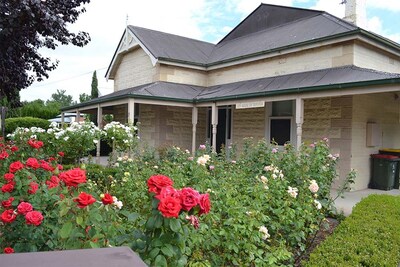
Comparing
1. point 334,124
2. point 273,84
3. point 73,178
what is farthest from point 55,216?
point 273,84

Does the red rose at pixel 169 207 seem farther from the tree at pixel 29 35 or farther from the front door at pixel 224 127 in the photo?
the front door at pixel 224 127

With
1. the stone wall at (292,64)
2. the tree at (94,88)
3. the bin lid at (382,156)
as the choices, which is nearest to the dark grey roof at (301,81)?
the stone wall at (292,64)

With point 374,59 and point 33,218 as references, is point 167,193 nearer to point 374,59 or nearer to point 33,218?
point 33,218

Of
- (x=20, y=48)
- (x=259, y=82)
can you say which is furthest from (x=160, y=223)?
(x=259, y=82)

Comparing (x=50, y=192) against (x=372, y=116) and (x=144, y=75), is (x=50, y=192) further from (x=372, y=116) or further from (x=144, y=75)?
(x=144, y=75)

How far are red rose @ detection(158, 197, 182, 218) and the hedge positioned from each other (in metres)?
2.33

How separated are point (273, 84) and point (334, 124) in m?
2.68

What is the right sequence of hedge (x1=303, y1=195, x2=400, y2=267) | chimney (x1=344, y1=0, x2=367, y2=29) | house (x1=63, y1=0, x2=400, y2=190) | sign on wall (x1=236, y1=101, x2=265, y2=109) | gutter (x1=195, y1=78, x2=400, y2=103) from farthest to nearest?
chimney (x1=344, y1=0, x2=367, y2=29) < sign on wall (x1=236, y1=101, x2=265, y2=109) < house (x1=63, y1=0, x2=400, y2=190) < gutter (x1=195, y1=78, x2=400, y2=103) < hedge (x1=303, y1=195, x2=400, y2=267)

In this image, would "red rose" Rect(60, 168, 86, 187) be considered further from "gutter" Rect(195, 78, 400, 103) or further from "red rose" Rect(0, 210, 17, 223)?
→ "gutter" Rect(195, 78, 400, 103)

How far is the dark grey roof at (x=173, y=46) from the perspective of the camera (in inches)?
605

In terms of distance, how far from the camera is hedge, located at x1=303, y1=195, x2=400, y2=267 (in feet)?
11.5

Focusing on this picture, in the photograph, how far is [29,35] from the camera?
6672 mm

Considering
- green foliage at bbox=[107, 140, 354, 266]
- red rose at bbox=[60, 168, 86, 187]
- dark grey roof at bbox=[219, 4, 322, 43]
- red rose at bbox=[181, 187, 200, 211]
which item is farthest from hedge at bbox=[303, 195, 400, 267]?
dark grey roof at bbox=[219, 4, 322, 43]

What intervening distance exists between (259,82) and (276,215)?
919 centimetres
